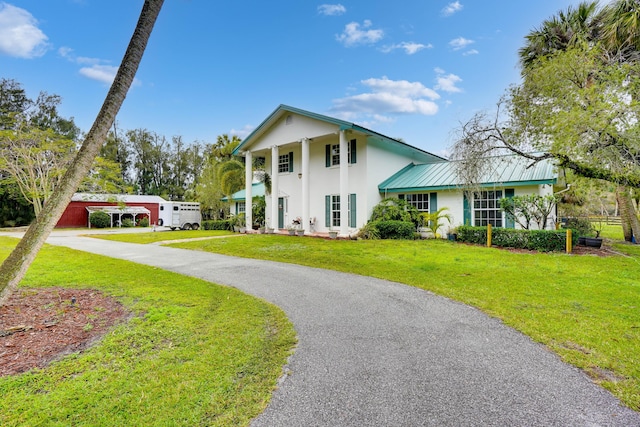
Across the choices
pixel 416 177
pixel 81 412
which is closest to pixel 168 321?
pixel 81 412

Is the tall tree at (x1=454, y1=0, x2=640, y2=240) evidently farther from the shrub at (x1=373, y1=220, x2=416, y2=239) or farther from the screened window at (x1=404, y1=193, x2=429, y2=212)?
the screened window at (x1=404, y1=193, x2=429, y2=212)

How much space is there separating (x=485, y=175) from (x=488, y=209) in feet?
9.46

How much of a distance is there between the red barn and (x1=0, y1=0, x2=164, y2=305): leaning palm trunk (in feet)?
94.6

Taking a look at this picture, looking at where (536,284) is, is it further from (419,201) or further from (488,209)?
(419,201)

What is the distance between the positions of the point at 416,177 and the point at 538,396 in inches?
601

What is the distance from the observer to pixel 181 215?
29578 mm

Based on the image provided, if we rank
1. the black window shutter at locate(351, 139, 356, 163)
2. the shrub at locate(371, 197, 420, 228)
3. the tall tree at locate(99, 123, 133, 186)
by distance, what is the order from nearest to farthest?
the shrub at locate(371, 197, 420, 228), the black window shutter at locate(351, 139, 356, 163), the tall tree at locate(99, 123, 133, 186)

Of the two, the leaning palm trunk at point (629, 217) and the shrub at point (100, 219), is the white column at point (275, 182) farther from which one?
the shrub at point (100, 219)

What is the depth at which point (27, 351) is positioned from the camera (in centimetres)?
382

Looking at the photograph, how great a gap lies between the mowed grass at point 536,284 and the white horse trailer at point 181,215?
16259mm

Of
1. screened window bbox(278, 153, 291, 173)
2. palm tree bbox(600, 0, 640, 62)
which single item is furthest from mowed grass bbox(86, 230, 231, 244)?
palm tree bbox(600, 0, 640, 62)

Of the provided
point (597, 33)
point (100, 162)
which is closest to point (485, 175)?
point (597, 33)

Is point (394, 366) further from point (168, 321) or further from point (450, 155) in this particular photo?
point (450, 155)

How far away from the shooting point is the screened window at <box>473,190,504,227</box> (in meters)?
14.6
